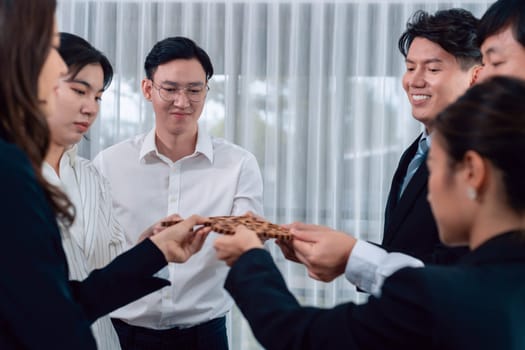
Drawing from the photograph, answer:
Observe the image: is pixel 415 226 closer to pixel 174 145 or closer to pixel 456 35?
pixel 456 35

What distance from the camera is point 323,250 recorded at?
5.45 feet

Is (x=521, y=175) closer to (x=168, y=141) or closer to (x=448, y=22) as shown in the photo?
(x=448, y=22)

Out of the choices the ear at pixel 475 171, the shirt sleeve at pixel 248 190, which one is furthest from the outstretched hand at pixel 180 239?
the ear at pixel 475 171

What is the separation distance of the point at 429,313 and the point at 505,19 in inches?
38.6

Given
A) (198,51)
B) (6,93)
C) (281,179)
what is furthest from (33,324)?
(281,179)

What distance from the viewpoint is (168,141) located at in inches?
97.0

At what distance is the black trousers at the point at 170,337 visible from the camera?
2.24 m

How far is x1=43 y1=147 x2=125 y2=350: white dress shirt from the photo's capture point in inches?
73.9

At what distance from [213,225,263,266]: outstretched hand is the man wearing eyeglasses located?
87 centimetres

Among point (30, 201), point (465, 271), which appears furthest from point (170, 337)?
point (465, 271)

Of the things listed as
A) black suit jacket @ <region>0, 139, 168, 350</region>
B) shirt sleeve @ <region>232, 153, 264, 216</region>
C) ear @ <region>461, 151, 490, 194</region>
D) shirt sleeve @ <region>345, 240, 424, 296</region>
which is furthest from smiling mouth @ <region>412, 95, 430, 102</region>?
black suit jacket @ <region>0, 139, 168, 350</region>

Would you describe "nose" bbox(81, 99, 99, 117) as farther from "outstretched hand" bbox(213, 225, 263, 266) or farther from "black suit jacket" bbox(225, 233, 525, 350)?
"black suit jacket" bbox(225, 233, 525, 350)

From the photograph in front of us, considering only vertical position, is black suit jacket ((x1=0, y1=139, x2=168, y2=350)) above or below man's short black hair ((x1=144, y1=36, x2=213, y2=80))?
below

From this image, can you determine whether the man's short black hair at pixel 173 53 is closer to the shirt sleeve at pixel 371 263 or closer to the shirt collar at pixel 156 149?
the shirt collar at pixel 156 149
